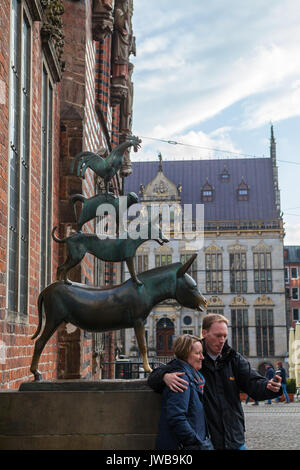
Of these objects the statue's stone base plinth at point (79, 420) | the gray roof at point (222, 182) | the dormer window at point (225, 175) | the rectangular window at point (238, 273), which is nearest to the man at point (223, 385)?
the statue's stone base plinth at point (79, 420)

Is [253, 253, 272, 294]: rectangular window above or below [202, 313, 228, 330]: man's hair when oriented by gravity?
above

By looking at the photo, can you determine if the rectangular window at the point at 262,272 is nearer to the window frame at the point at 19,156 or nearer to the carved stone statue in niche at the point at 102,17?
the carved stone statue in niche at the point at 102,17

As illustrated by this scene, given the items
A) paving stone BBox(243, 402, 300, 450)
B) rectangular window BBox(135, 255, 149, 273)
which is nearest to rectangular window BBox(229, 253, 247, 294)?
rectangular window BBox(135, 255, 149, 273)

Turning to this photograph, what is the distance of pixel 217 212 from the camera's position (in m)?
54.7

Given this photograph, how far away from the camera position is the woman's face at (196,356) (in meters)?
3.57

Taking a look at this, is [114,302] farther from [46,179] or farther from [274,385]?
[46,179]

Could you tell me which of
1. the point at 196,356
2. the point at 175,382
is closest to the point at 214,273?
the point at 196,356

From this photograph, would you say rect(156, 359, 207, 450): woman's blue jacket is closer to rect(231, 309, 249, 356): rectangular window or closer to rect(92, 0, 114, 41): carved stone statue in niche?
rect(92, 0, 114, 41): carved stone statue in niche

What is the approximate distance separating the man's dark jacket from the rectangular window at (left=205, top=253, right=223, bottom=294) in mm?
48551

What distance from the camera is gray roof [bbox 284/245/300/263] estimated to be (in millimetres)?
63625

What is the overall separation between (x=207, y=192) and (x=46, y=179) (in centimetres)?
4825
